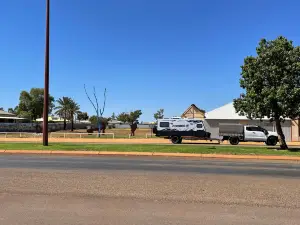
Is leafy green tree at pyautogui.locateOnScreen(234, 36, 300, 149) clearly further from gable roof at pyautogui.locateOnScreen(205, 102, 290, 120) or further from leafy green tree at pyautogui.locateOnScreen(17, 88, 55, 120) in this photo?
leafy green tree at pyautogui.locateOnScreen(17, 88, 55, 120)

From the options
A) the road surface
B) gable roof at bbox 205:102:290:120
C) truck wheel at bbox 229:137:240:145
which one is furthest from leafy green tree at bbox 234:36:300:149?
gable roof at bbox 205:102:290:120

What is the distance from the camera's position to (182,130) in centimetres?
3384

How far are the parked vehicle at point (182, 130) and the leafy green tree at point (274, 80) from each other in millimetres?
9994

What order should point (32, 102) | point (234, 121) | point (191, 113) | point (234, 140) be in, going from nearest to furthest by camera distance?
point (234, 140) < point (234, 121) < point (191, 113) < point (32, 102)

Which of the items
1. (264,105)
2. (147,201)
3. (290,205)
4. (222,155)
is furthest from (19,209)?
(264,105)

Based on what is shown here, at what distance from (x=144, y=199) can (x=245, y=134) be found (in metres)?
27.0

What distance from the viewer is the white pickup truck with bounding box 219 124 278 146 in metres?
33.0

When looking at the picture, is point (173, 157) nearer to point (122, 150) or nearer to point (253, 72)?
point (122, 150)

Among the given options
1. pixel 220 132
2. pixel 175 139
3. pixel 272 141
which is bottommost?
pixel 272 141

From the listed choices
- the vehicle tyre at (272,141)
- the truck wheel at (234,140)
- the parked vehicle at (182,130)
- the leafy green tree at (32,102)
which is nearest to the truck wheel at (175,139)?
the parked vehicle at (182,130)

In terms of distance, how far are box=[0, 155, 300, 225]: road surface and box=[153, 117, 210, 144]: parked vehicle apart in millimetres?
22726

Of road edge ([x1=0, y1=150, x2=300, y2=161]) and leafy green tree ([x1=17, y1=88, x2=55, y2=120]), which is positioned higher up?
leafy green tree ([x1=17, y1=88, x2=55, y2=120])

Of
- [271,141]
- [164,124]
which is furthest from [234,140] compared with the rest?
[164,124]

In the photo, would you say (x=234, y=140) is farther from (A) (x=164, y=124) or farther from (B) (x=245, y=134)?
(A) (x=164, y=124)
